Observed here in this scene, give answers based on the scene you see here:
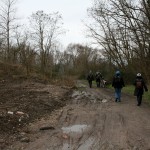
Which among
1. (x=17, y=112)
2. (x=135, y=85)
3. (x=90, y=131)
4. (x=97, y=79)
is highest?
(x=97, y=79)

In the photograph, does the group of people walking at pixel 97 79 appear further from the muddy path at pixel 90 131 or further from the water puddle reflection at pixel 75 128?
the water puddle reflection at pixel 75 128

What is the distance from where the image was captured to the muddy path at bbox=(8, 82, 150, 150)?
9.77 meters

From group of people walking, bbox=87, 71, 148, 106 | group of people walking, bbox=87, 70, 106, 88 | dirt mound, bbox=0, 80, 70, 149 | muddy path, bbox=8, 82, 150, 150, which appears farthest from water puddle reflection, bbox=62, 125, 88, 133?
group of people walking, bbox=87, 70, 106, 88

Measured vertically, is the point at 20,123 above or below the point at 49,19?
below

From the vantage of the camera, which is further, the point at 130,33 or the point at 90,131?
the point at 130,33

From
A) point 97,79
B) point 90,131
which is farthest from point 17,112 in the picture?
point 97,79

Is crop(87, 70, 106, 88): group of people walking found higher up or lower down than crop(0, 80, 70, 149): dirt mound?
higher up

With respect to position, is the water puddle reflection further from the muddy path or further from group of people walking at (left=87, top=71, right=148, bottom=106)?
group of people walking at (left=87, top=71, right=148, bottom=106)

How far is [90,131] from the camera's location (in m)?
11.8

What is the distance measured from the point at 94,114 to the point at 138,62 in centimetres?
1934

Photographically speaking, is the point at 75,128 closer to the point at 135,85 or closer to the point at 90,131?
the point at 90,131

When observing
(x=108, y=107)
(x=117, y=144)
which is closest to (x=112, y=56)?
(x=108, y=107)

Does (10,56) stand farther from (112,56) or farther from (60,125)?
(60,125)

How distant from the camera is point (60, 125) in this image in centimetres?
1298
